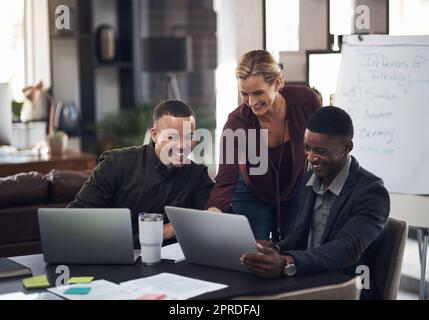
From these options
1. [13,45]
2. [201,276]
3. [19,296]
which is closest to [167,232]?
[201,276]

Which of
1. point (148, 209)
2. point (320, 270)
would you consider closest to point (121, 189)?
point (148, 209)

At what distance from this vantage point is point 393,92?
379cm

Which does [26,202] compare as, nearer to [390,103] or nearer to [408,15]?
[390,103]

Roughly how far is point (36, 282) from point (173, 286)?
39cm

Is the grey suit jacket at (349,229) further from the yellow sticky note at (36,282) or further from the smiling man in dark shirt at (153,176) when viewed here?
the yellow sticky note at (36,282)

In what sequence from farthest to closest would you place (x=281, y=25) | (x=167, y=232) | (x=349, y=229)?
(x=281, y=25) → (x=167, y=232) → (x=349, y=229)

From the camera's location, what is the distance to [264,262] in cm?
217

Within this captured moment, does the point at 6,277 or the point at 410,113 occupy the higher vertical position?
the point at 410,113

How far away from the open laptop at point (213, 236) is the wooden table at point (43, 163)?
355cm

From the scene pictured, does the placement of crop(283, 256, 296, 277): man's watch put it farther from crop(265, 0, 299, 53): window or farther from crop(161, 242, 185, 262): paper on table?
crop(265, 0, 299, 53): window

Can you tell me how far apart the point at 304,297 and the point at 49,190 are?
1917 mm

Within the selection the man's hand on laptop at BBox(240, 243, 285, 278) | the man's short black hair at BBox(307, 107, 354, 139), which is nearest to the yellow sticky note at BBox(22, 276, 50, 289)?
the man's hand on laptop at BBox(240, 243, 285, 278)
